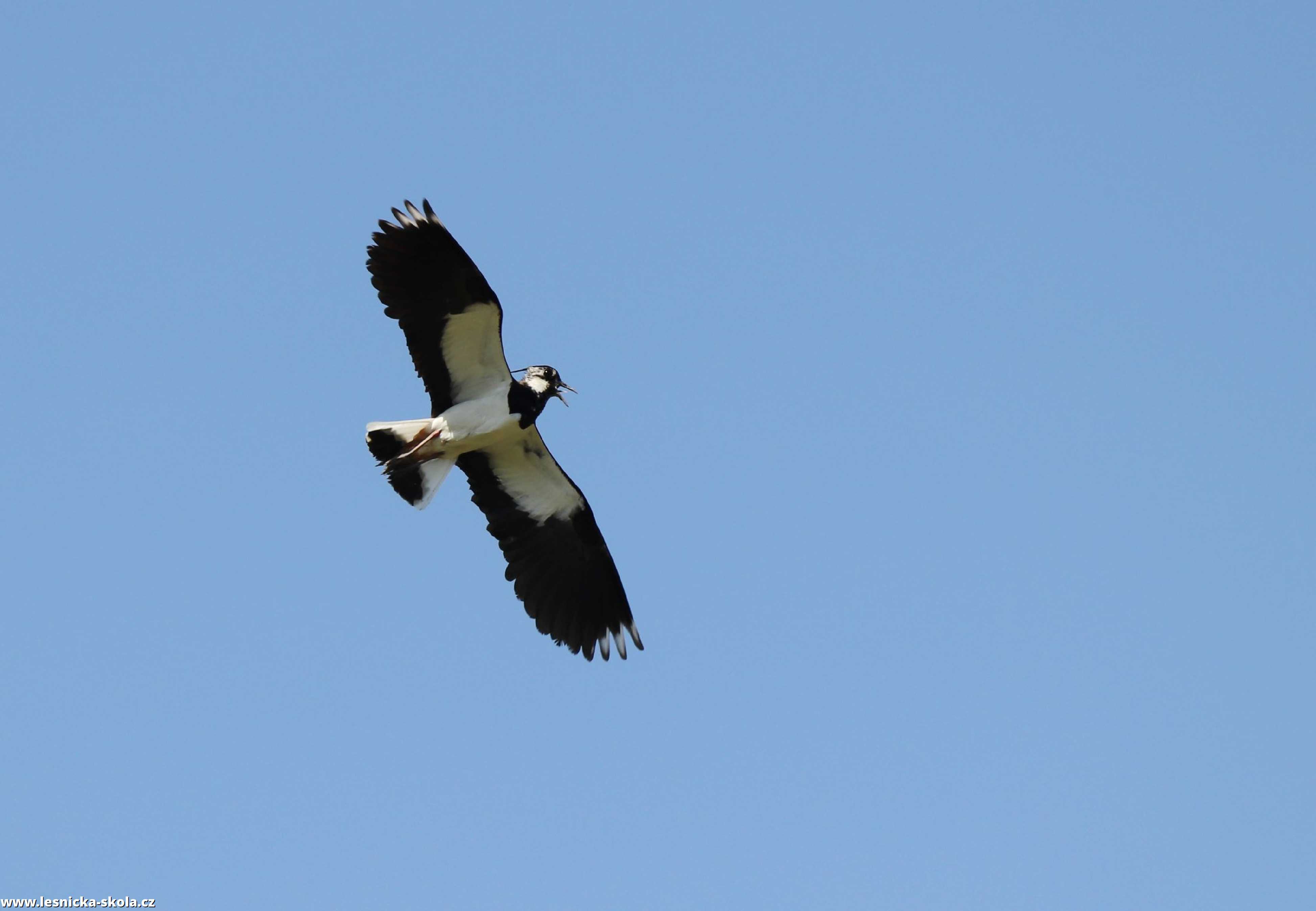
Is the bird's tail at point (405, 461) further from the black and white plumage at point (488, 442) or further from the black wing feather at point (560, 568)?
the black wing feather at point (560, 568)

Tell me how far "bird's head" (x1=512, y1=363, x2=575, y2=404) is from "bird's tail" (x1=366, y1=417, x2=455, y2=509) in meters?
1.14

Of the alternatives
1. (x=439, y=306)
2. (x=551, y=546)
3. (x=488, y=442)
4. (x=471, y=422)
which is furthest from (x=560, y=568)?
(x=439, y=306)

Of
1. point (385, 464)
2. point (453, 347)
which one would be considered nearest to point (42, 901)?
point (385, 464)

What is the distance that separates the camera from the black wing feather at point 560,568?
17766 mm

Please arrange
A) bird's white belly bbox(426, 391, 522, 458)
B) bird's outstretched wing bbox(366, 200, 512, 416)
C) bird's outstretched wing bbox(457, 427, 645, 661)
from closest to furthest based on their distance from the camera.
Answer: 1. bird's outstretched wing bbox(366, 200, 512, 416)
2. bird's white belly bbox(426, 391, 522, 458)
3. bird's outstretched wing bbox(457, 427, 645, 661)

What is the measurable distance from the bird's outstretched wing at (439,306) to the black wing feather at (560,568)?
1.13 meters

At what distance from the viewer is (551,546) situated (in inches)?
707

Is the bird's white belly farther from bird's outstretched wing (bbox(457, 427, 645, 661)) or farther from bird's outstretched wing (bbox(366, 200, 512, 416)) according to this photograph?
bird's outstretched wing (bbox(457, 427, 645, 661))

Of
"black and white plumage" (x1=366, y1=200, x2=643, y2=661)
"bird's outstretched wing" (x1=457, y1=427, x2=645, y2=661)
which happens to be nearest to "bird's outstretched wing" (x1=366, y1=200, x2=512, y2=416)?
"black and white plumage" (x1=366, y1=200, x2=643, y2=661)

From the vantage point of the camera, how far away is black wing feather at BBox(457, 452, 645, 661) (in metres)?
17.8

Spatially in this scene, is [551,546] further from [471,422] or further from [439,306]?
[439,306]

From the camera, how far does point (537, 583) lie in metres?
Answer: 17.8

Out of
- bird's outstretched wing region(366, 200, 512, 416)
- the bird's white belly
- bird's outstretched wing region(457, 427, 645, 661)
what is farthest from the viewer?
bird's outstretched wing region(457, 427, 645, 661)

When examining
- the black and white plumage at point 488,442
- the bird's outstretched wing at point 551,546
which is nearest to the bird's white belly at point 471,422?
the black and white plumage at point 488,442
